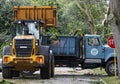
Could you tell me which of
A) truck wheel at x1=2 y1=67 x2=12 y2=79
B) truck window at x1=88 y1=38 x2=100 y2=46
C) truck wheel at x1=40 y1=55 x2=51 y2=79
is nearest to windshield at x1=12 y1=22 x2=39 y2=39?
truck wheel at x1=40 y1=55 x2=51 y2=79

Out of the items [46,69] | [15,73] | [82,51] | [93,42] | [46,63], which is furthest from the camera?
[82,51]

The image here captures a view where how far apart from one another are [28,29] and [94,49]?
5062 millimetres

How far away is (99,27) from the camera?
→ 52.2m

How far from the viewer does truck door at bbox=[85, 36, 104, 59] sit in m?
28.7

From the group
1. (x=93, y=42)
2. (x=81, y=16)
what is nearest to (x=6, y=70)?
(x=93, y=42)

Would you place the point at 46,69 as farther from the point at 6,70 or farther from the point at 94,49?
the point at 94,49

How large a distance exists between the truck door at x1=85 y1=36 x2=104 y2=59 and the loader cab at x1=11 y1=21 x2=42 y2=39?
13.9 ft

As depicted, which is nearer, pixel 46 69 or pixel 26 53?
pixel 26 53

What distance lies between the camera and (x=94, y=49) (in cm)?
2867

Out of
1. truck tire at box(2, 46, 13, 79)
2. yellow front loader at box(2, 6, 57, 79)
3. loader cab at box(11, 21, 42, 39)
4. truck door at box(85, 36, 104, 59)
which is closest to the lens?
yellow front loader at box(2, 6, 57, 79)

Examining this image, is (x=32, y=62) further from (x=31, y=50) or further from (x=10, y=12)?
(x=10, y=12)

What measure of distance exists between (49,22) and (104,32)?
22.0m

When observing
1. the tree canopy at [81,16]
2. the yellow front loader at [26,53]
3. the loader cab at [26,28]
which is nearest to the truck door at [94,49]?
the yellow front loader at [26,53]

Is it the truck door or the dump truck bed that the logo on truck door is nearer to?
the truck door
